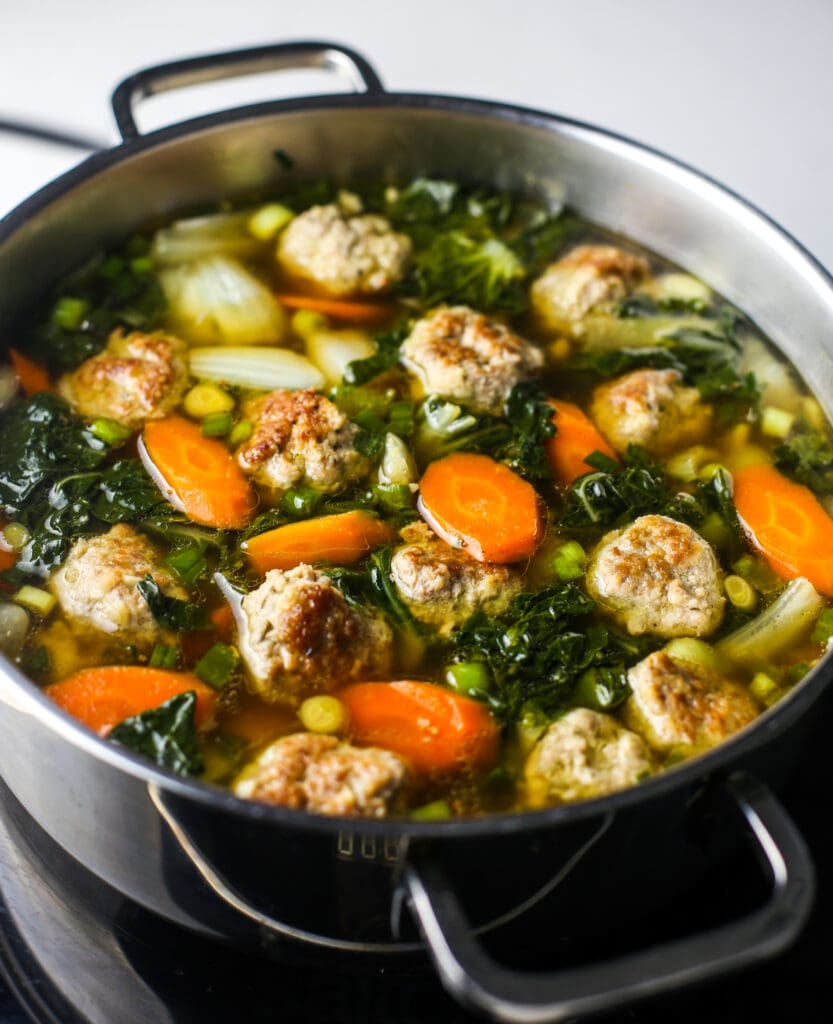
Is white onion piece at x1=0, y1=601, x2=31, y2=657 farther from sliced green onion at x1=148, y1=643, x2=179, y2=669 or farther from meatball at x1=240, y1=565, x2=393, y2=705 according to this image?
meatball at x1=240, y1=565, x2=393, y2=705

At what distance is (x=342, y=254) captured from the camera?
3.20m

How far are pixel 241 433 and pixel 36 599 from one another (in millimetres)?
651

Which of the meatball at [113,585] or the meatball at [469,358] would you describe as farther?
the meatball at [469,358]

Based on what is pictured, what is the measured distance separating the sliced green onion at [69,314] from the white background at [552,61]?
1.33 meters

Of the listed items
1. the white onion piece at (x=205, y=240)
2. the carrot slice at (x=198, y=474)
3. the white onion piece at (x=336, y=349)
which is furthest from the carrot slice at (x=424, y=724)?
the white onion piece at (x=205, y=240)

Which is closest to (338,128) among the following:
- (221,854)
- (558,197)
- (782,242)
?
(558,197)

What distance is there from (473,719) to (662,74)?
11.4 ft

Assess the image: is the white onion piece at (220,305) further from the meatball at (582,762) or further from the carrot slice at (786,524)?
the meatball at (582,762)

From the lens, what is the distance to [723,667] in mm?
2443

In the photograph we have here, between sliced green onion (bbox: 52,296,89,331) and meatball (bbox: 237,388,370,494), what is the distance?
0.68 meters

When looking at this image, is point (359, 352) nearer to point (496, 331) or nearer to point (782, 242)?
point (496, 331)

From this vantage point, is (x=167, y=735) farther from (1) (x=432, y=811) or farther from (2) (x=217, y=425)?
(2) (x=217, y=425)

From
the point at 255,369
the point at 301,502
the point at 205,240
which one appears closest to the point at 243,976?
the point at 301,502

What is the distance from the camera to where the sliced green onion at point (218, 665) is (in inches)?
90.0
